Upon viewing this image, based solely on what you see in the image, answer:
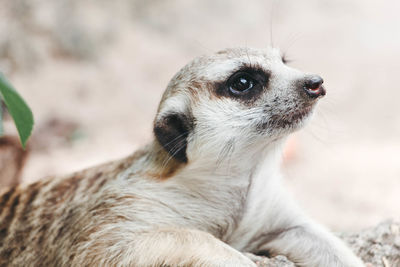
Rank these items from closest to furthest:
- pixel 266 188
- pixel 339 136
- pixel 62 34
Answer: pixel 266 188
pixel 339 136
pixel 62 34

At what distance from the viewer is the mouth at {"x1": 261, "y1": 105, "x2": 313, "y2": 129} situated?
224 cm

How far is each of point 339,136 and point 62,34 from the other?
4.08 meters

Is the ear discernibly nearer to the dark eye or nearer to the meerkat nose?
the dark eye

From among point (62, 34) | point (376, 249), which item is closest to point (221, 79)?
point (376, 249)

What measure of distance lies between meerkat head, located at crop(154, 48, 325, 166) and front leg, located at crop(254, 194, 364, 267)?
45 centimetres

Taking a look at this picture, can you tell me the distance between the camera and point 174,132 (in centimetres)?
234

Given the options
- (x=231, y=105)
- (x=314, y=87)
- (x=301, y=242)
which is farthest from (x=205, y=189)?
(x=314, y=87)

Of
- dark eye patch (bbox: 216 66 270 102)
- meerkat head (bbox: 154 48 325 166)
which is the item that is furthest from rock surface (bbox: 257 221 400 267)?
dark eye patch (bbox: 216 66 270 102)

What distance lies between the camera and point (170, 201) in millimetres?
2344

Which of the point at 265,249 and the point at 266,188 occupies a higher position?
the point at 266,188

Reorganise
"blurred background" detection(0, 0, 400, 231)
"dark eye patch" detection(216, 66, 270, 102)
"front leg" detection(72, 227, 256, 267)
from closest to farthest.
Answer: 1. "front leg" detection(72, 227, 256, 267)
2. "dark eye patch" detection(216, 66, 270, 102)
3. "blurred background" detection(0, 0, 400, 231)

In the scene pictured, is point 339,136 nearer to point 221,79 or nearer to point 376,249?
point 376,249

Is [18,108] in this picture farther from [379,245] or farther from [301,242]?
[379,245]

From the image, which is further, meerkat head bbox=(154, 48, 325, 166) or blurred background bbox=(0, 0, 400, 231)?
blurred background bbox=(0, 0, 400, 231)
